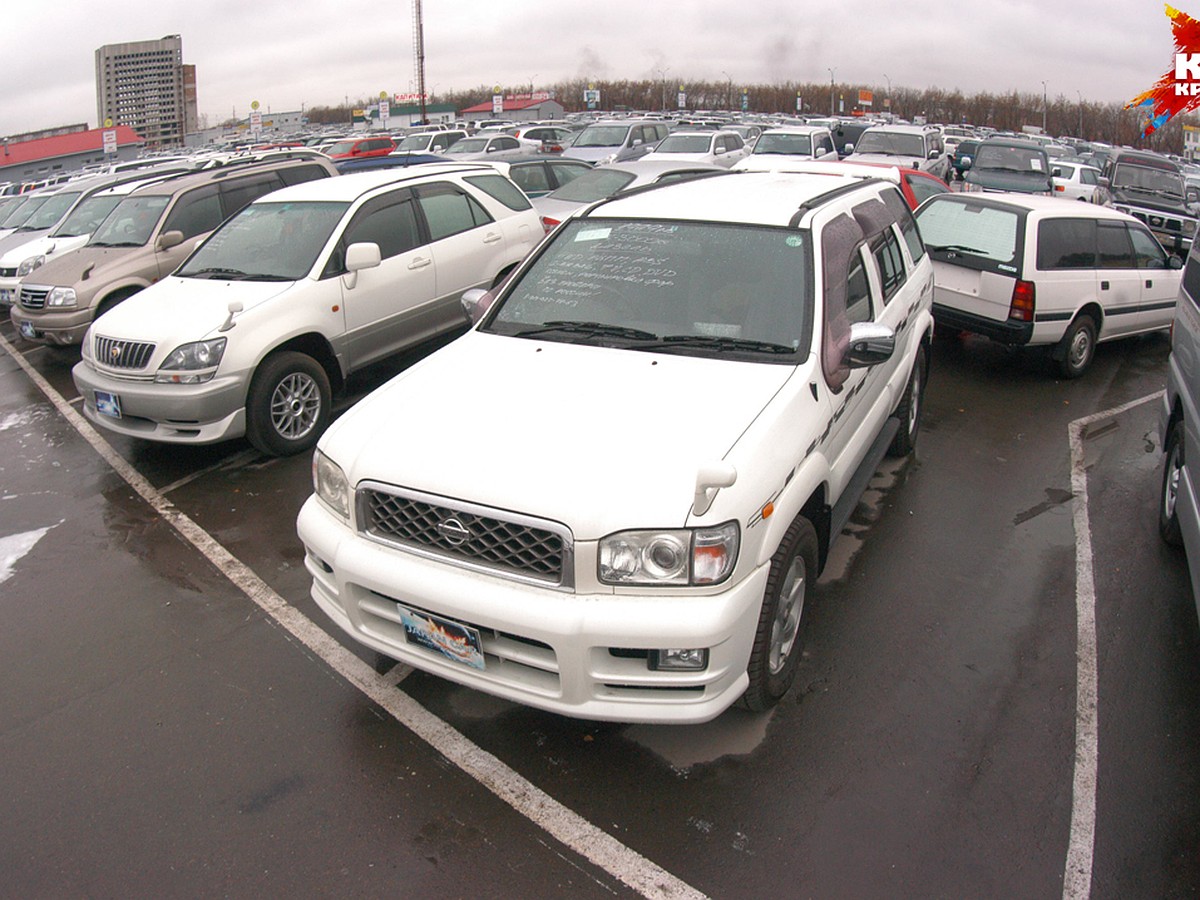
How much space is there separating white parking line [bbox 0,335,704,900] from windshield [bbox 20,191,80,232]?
11.8m

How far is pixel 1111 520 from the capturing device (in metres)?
5.61

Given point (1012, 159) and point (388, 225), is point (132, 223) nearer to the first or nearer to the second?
point (388, 225)

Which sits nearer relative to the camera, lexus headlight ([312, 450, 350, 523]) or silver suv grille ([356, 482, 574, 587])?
silver suv grille ([356, 482, 574, 587])

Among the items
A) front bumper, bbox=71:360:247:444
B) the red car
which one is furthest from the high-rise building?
front bumper, bbox=71:360:247:444

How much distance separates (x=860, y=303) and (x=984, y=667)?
188 cm

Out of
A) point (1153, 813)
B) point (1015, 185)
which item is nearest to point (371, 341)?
point (1153, 813)

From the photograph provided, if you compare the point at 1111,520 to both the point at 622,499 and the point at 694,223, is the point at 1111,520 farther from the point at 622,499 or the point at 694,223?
the point at 622,499

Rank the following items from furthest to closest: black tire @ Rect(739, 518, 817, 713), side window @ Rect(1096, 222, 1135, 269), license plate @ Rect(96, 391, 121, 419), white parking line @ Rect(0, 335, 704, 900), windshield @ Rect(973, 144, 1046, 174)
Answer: windshield @ Rect(973, 144, 1046, 174), side window @ Rect(1096, 222, 1135, 269), license plate @ Rect(96, 391, 121, 419), black tire @ Rect(739, 518, 817, 713), white parking line @ Rect(0, 335, 704, 900)

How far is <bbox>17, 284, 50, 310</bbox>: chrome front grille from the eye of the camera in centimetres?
925

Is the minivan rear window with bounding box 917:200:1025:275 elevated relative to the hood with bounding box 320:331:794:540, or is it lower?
elevated

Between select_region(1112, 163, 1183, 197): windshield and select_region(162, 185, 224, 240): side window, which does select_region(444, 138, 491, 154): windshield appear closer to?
select_region(162, 185, 224, 240): side window

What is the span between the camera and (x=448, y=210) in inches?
315

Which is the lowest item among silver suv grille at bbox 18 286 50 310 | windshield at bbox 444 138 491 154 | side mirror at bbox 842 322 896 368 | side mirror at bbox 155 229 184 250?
silver suv grille at bbox 18 286 50 310

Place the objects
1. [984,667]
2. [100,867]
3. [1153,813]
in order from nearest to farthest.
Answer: [100,867] < [1153,813] < [984,667]
